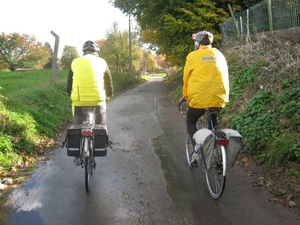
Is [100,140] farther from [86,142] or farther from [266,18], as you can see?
[266,18]

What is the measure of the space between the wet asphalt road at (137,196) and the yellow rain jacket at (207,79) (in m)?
1.33

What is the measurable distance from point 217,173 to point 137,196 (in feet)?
3.88

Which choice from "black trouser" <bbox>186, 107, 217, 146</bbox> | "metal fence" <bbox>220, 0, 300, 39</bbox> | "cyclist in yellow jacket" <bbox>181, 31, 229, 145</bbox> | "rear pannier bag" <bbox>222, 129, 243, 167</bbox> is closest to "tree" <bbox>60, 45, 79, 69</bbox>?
"metal fence" <bbox>220, 0, 300, 39</bbox>

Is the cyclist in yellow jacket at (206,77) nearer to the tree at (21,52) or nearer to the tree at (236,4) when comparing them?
the tree at (236,4)

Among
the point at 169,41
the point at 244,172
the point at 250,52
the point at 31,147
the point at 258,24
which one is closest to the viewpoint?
the point at 244,172

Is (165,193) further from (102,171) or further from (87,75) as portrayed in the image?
(87,75)

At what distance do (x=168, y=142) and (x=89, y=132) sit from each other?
3.01m

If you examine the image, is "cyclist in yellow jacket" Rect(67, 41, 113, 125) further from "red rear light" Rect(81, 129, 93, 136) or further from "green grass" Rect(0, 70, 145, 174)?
"green grass" Rect(0, 70, 145, 174)

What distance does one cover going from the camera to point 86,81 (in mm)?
4125

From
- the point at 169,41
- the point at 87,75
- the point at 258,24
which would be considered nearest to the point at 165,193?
the point at 87,75

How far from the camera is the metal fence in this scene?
30.4 ft

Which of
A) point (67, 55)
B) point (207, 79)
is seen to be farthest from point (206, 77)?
point (67, 55)

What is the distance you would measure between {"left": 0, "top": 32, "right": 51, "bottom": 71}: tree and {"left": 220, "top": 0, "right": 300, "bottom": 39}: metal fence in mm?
41667

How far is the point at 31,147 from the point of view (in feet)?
19.6
